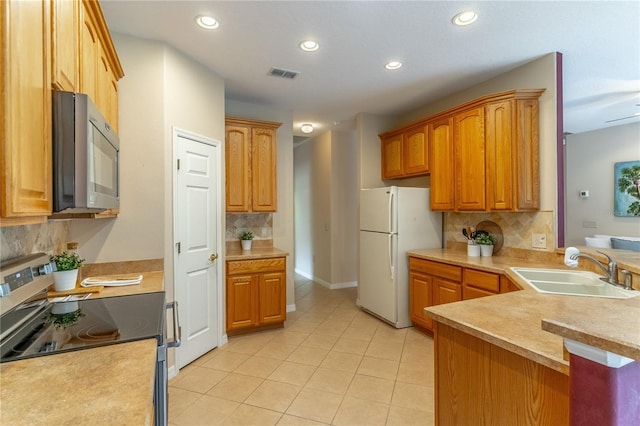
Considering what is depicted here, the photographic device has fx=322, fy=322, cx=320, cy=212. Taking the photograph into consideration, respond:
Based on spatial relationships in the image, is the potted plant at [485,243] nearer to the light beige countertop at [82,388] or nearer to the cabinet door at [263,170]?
the cabinet door at [263,170]

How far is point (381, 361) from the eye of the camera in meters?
2.91

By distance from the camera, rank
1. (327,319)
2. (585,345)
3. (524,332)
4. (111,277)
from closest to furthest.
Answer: (585,345)
(524,332)
(111,277)
(327,319)

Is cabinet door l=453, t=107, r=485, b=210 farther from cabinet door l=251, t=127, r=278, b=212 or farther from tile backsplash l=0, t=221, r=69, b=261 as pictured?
tile backsplash l=0, t=221, r=69, b=261

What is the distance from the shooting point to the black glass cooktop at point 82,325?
1119 mm

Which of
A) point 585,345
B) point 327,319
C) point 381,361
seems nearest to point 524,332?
point 585,345

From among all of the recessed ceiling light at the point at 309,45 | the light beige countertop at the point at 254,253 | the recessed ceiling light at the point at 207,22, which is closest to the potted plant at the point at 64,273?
the light beige countertop at the point at 254,253

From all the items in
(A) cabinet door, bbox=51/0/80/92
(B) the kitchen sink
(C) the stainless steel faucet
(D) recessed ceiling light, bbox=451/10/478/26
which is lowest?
(B) the kitchen sink

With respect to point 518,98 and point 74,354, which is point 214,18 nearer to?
point 74,354

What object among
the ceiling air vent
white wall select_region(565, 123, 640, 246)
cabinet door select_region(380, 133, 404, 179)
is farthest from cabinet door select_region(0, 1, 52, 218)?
white wall select_region(565, 123, 640, 246)

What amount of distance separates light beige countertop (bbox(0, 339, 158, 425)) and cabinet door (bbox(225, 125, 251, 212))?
8.63 feet

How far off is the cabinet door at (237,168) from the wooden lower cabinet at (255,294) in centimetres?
70

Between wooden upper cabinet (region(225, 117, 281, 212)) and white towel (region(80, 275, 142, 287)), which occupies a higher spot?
wooden upper cabinet (region(225, 117, 281, 212))

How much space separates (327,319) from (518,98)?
314 cm

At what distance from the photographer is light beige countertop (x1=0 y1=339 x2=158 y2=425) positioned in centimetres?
74
